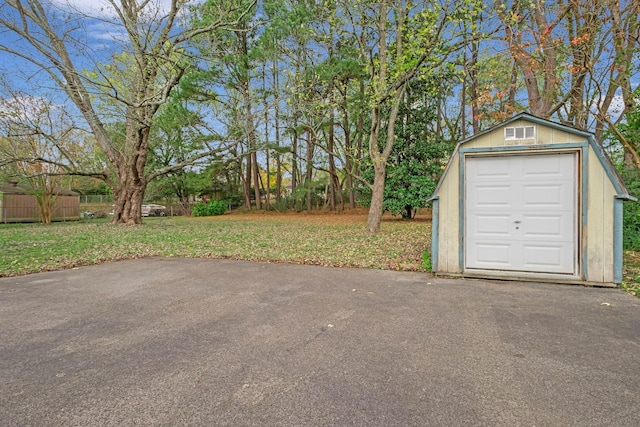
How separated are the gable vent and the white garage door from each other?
0.32 metres

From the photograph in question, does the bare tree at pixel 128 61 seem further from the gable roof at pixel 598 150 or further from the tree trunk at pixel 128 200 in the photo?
the gable roof at pixel 598 150

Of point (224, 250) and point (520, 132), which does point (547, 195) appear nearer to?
point (520, 132)

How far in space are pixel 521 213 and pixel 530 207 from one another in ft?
0.53

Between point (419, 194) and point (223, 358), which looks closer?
point (223, 358)

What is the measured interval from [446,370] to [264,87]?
1687cm

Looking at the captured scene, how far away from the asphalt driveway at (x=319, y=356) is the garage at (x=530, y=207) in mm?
536

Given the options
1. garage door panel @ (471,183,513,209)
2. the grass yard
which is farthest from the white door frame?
the grass yard

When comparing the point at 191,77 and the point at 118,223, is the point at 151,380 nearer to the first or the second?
the point at 118,223

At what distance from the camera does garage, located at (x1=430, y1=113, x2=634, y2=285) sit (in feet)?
16.7

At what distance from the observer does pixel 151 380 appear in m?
2.48

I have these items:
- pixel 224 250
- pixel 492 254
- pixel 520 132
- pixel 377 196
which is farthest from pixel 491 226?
pixel 377 196

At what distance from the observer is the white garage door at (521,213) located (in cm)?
533

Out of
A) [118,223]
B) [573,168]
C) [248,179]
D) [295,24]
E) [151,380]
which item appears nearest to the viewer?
[151,380]

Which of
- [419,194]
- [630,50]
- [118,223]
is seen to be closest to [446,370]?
[630,50]
